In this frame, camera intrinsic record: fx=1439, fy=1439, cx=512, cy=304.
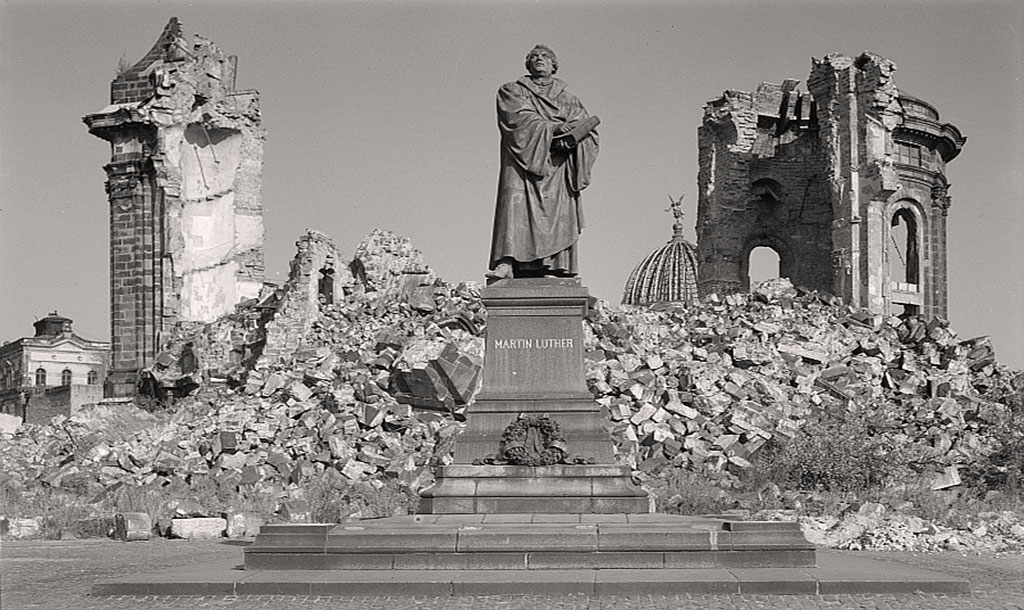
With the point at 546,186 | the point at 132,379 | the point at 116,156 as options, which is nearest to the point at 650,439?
the point at 546,186

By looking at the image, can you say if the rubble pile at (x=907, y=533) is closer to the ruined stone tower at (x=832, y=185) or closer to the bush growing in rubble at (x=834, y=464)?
the bush growing in rubble at (x=834, y=464)

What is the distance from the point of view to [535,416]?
1202 centimetres

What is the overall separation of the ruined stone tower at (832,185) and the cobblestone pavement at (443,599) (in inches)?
821

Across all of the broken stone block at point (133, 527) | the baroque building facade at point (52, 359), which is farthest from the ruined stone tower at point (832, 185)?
the baroque building facade at point (52, 359)

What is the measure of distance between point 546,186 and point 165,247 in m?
19.7

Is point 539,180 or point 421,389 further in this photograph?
point 421,389

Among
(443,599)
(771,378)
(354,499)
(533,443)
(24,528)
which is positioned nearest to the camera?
(443,599)

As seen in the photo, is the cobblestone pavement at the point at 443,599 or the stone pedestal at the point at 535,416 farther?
the stone pedestal at the point at 535,416

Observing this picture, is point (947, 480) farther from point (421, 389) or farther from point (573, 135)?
point (573, 135)

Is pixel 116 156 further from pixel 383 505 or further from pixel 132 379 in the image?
pixel 383 505

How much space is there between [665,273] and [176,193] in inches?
1305

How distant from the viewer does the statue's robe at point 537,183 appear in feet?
41.6

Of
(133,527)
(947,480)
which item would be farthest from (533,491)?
(947,480)

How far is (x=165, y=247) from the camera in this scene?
3088cm
